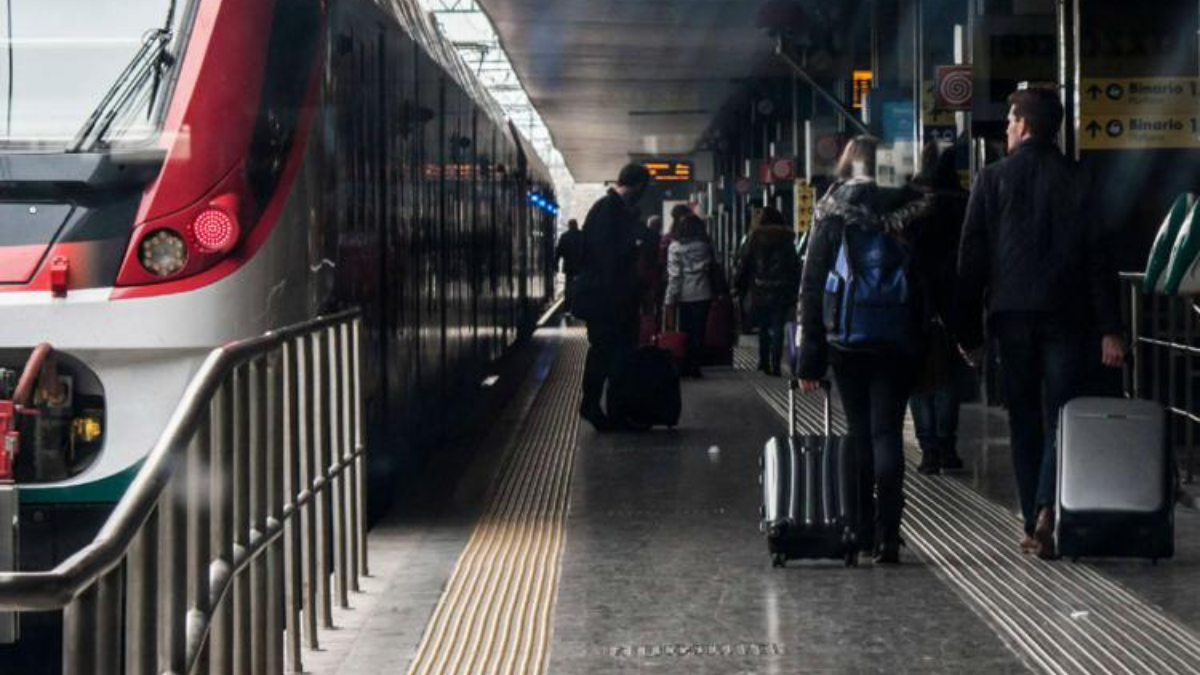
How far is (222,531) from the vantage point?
525 centimetres

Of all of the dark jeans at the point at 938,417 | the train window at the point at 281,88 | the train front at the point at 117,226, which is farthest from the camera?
the dark jeans at the point at 938,417

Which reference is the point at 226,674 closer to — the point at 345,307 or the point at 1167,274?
the point at 345,307

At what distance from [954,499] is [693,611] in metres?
3.62

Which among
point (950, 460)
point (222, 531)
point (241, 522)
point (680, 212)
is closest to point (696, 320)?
point (680, 212)

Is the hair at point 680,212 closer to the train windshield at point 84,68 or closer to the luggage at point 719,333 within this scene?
the luggage at point 719,333

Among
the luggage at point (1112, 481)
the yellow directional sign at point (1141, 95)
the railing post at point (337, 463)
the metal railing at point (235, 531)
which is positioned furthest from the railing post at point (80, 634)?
the yellow directional sign at point (1141, 95)

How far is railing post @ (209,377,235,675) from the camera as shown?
5207 millimetres

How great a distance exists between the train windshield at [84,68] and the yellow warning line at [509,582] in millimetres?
1970

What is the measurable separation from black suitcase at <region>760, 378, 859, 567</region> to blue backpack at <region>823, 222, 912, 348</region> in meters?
0.34

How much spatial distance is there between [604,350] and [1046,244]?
6470 mm

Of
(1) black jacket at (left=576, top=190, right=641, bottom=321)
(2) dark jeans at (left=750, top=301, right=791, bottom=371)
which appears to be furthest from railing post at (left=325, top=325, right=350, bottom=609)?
(2) dark jeans at (left=750, top=301, right=791, bottom=371)

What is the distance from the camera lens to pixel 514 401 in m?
18.5

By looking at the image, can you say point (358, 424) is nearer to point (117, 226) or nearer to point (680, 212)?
point (117, 226)

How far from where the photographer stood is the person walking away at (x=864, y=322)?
858cm
